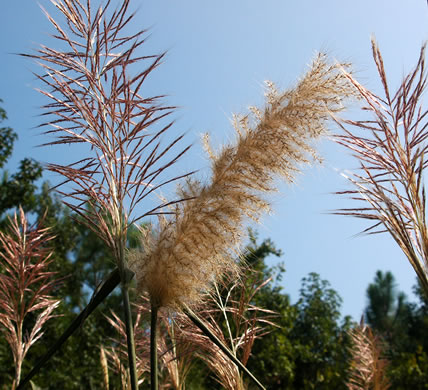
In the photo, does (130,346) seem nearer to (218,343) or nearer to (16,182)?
(218,343)

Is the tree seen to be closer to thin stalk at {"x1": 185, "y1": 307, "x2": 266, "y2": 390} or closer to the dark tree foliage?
thin stalk at {"x1": 185, "y1": 307, "x2": 266, "y2": 390}

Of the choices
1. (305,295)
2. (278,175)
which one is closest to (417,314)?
(305,295)

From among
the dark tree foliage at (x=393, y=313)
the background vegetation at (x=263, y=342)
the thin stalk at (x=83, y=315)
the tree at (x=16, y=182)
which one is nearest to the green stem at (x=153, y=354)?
the thin stalk at (x=83, y=315)

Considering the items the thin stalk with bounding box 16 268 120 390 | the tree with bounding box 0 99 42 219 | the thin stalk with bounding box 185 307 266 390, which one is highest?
the tree with bounding box 0 99 42 219

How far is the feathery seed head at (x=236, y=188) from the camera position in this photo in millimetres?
1280

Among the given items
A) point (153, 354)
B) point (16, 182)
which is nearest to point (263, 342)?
point (16, 182)

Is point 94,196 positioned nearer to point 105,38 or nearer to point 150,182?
point 150,182

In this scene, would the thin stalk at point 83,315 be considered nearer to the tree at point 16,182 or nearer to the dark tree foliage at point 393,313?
the tree at point 16,182

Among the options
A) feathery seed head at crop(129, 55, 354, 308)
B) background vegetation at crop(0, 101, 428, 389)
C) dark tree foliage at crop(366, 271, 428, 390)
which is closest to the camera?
feathery seed head at crop(129, 55, 354, 308)

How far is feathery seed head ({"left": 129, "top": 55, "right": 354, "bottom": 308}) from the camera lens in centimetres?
128

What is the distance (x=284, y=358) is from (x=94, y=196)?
355 inches

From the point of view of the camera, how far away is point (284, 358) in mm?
9547

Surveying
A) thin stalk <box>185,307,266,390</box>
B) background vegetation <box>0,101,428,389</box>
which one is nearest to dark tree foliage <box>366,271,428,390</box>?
background vegetation <box>0,101,428,389</box>

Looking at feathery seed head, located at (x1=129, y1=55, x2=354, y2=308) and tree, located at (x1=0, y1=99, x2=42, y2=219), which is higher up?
tree, located at (x1=0, y1=99, x2=42, y2=219)
